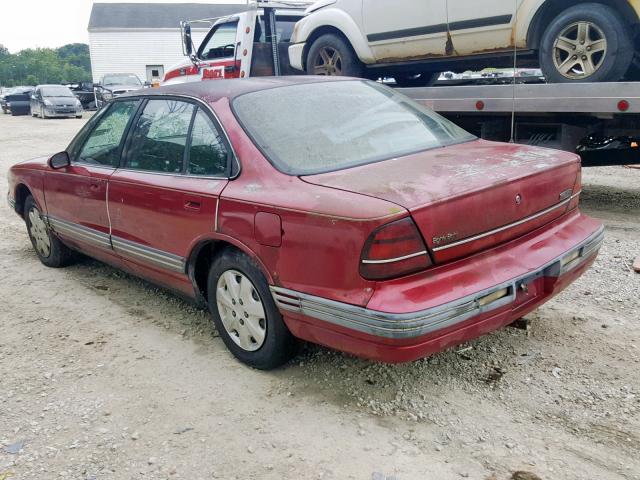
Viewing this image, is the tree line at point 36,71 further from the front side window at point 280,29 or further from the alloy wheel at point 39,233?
the alloy wheel at point 39,233

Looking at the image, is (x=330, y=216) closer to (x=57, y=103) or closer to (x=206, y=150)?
(x=206, y=150)

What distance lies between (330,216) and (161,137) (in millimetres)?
1646

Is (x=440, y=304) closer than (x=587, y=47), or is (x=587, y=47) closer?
(x=440, y=304)

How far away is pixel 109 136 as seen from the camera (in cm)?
436

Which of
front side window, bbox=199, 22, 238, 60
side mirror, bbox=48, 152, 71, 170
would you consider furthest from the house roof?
side mirror, bbox=48, 152, 71, 170

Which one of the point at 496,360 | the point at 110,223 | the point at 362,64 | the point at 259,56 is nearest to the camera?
the point at 496,360

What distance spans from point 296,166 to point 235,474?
143 cm

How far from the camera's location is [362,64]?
7.65 meters

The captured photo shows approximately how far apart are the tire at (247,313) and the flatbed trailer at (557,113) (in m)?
3.36

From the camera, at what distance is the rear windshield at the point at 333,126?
3184mm

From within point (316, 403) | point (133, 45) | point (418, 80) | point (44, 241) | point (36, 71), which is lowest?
point (316, 403)

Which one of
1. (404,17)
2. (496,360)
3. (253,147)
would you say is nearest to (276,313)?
(253,147)

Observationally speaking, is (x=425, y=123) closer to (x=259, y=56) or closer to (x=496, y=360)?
(x=496, y=360)

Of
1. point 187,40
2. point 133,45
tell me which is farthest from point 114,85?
point 187,40
